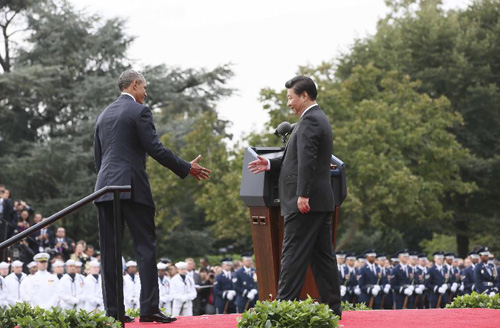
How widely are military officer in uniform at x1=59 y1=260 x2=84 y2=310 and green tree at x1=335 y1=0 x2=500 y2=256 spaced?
24916 millimetres

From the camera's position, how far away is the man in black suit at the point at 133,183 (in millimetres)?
7566

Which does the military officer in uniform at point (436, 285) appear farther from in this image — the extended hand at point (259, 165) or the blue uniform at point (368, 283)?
the extended hand at point (259, 165)

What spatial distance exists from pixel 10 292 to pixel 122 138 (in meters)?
9.90

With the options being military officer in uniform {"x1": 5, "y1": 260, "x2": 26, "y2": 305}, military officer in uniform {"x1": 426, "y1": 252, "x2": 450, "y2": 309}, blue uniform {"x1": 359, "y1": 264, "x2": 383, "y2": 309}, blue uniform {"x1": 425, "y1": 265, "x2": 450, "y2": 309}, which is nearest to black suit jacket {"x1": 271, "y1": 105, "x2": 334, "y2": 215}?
military officer in uniform {"x1": 5, "y1": 260, "x2": 26, "y2": 305}

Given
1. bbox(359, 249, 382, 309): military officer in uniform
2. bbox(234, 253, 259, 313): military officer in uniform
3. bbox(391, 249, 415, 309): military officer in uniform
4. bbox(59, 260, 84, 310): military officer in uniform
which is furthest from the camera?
bbox(391, 249, 415, 309): military officer in uniform

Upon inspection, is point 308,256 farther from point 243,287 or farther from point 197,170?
point 243,287

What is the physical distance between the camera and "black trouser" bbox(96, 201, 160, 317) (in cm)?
758

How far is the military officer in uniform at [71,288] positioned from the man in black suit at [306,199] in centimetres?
1024

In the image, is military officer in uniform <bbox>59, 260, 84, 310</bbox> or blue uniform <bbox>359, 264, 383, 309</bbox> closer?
military officer in uniform <bbox>59, 260, 84, 310</bbox>

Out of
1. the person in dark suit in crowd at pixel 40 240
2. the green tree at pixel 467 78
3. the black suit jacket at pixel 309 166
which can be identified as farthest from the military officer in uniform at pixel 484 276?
the green tree at pixel 467 78

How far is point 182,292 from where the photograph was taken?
66.1 feet

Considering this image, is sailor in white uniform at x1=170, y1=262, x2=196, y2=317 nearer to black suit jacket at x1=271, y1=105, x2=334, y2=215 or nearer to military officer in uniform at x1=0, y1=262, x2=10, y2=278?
military officer in uniform at x1=0, y1=262, x2=10, y2=278

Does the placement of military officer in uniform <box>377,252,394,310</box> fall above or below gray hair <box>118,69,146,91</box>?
below

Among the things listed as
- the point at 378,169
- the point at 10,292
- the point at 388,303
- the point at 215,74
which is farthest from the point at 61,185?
the point at 10,292
